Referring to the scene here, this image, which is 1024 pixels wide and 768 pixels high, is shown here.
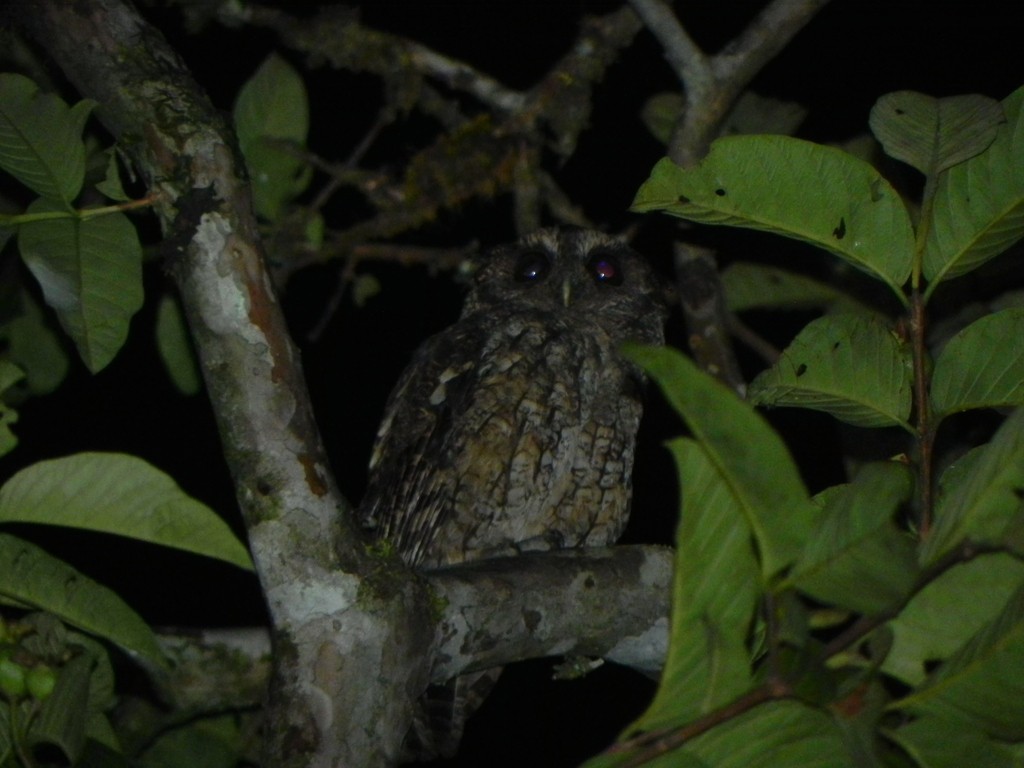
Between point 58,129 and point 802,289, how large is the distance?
188cm

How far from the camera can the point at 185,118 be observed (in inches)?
64.6

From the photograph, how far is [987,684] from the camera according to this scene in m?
0.87

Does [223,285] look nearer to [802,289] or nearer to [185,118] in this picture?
[185,118]

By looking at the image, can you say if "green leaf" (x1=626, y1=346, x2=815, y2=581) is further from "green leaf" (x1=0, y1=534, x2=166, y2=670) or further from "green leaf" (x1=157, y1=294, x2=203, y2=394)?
"green leaf" (x1=157, y1=294, x2=203, y2=394)

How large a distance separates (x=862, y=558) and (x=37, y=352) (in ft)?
7.17

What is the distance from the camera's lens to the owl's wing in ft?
8.82

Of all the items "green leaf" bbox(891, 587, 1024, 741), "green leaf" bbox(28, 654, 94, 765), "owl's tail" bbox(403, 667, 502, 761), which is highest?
"green leaf" bbox(891, 587, 1024, 741)

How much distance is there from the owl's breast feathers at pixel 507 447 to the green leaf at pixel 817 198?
4.45 ft

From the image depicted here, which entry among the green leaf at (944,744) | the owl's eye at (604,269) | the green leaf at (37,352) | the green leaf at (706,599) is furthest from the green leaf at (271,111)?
the green leaf at (944,744)

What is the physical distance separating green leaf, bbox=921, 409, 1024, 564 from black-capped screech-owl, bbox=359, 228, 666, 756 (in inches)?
69.0

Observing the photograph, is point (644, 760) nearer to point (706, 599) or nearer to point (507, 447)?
point (706, 599)

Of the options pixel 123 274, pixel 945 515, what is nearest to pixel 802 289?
pixel 123 274

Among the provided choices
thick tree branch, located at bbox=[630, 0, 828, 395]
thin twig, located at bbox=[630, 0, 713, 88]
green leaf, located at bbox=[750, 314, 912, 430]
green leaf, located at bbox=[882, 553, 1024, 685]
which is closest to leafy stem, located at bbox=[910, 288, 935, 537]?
green leaf, located at bbox=[750, 314, 912, 430]

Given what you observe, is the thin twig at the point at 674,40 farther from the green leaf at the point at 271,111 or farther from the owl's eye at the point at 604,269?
the green leaf at the point at 271,111
